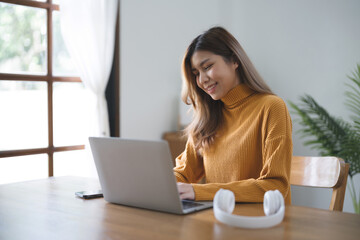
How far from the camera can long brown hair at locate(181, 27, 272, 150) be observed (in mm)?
1752

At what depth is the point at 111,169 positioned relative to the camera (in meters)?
1.36

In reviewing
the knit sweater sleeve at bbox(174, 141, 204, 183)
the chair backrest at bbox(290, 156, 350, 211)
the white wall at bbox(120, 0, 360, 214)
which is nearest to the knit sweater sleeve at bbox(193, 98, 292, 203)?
the chair backrest at bbox(290, 156, 350, 211)

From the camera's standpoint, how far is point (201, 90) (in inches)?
76.5

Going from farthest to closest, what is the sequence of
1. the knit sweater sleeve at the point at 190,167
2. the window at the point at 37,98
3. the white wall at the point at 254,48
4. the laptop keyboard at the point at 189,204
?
the white wall at the point at 254,48, the window at the point at 37,98, the knit sweater sleeve at the point at 190,167, the laptop keyboard at the point at 189,204

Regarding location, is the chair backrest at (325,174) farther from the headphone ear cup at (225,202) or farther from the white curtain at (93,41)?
the white curtain at (93,41)

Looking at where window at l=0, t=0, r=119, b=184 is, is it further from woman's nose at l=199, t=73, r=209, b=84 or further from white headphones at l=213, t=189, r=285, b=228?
white headphones at l=213, t=189, r=285, b=228

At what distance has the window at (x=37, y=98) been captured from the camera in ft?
9.66

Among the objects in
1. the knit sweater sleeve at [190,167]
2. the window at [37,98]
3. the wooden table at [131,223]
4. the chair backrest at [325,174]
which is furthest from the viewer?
the window at [37,98]

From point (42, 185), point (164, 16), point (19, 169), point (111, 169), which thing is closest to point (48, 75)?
point (19, 169)

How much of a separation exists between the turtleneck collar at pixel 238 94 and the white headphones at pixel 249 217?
66cm

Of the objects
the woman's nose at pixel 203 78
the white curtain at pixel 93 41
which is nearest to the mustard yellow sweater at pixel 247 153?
the woman's nose at pixel 203 78

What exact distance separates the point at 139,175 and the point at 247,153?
1.85 feet

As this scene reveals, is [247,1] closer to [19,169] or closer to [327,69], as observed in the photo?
[327,69]

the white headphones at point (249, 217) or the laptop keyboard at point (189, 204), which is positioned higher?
the white headphones at point (249, 217)
